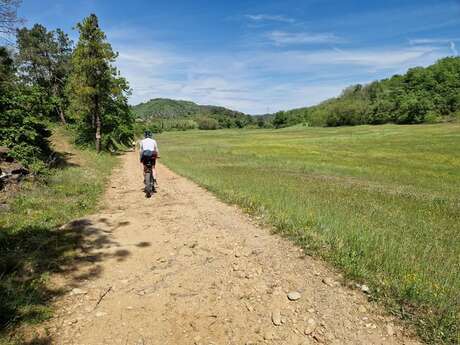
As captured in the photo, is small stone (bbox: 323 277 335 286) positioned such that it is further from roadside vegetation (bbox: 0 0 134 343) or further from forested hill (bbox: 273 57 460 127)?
forested hill (bbox: 273 57 460 127)

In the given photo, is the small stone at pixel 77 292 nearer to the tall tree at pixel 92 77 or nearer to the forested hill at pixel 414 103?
the tall tree at pixel 92 77

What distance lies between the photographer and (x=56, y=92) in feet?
169

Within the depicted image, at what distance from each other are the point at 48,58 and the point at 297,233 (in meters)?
55.7

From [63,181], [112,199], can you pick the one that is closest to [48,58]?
[63,181]

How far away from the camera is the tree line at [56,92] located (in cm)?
1452

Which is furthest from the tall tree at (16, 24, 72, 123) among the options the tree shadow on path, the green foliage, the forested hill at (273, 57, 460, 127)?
the forested hill at (273, 57, 460, 127)

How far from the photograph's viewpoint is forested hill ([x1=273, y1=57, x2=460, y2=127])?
121m

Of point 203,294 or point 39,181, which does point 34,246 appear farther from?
point 39,181

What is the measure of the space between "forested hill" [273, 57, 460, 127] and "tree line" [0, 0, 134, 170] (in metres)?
112

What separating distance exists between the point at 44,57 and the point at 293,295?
56946mm

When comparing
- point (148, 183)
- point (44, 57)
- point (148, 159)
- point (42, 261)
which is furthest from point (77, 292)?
point (44, 57)

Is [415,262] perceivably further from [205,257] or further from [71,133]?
[71,133]

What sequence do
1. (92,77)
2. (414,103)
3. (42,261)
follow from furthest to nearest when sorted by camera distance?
(414,103)
(92,77)
(42,261)

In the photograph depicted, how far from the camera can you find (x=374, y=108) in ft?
452
